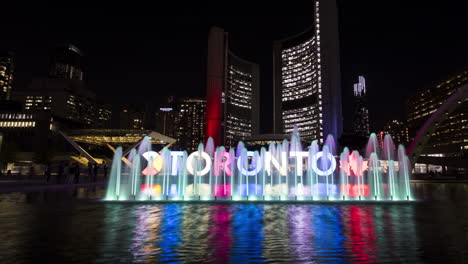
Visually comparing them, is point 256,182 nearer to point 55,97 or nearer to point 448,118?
point 448,118

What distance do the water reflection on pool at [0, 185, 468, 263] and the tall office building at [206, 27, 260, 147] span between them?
10315 cm

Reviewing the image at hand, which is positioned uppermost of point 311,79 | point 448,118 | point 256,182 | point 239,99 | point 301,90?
point 311,79

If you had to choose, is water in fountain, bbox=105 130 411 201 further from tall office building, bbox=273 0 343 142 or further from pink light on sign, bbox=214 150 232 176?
tall office building, bbox=273 0 343 142

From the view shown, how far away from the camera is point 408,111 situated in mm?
164250

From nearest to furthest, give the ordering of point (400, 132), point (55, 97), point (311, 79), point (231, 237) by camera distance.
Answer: point (231, 237) → point (311, 79) → point (55, 97) → point (400, 132)

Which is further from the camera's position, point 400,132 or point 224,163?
point 400,132

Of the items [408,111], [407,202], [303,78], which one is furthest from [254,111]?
[407,202]

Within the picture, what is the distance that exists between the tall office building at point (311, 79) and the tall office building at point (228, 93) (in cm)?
1345

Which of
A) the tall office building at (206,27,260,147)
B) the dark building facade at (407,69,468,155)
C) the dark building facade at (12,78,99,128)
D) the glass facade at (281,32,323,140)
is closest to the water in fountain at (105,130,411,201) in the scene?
the tall office building at (206,27,260,147)

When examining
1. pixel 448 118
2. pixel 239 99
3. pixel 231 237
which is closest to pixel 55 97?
pixel 239 99

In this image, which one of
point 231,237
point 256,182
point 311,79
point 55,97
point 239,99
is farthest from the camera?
point 55,97

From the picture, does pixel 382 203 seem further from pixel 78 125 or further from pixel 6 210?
pixel 78 125

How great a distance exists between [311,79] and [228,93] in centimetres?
3906

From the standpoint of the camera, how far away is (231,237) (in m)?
7.79
